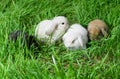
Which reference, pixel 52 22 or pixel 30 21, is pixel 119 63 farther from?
pixel 30 21

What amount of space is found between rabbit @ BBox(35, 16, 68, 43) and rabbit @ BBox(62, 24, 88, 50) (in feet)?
0.25

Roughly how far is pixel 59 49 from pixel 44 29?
0.24 m

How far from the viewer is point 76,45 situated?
3904mm

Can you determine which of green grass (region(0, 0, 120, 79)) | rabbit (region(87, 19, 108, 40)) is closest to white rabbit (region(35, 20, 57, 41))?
green grass (region(0, 0, 120, 79))

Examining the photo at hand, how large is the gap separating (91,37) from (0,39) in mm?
854

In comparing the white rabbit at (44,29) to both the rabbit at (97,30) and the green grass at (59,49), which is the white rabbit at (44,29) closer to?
the green grass at (59,49)

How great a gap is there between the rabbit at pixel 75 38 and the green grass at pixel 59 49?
0.07 m

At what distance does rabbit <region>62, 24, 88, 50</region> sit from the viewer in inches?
153

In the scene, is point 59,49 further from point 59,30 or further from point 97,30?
point 97,30

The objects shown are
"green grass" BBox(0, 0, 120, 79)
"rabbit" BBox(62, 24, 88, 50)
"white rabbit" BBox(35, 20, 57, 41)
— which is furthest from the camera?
"white rabbit" BBox(35, 20, 57, 41)

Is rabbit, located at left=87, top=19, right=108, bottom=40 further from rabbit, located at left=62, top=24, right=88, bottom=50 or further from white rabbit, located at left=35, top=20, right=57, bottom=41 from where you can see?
white rabbit, located at left=35, top=20, right=57, bottom=41

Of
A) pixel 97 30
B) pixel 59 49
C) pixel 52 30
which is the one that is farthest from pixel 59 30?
pixel 97 30

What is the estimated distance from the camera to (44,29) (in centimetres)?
407

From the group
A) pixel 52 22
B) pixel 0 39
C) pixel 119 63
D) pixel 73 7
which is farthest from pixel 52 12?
pixel 119 63
